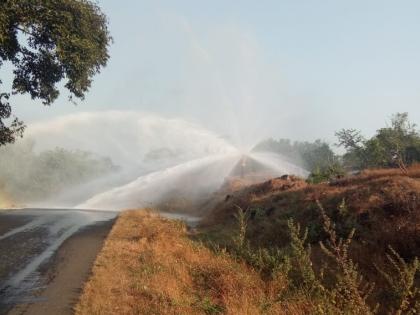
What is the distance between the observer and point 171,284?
34.3 feet

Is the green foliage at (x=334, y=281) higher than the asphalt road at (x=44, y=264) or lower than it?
lower

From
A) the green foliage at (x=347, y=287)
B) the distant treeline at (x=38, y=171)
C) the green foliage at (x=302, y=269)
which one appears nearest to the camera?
the green foliage at (x=347, y=287)

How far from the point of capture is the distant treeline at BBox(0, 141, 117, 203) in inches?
3369

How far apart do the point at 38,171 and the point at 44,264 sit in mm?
82610

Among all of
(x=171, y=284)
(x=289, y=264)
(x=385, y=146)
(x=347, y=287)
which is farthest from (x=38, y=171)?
(x=347, y=287)

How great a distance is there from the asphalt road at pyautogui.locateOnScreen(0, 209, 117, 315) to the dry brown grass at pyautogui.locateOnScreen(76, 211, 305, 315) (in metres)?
0.48

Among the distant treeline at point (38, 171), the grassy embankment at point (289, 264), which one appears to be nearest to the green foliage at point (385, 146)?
the grassy embankment at point (289, 264)

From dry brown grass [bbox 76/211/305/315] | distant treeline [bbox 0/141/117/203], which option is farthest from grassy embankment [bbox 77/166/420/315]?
distant treeline [bbox 0/141/117/203]

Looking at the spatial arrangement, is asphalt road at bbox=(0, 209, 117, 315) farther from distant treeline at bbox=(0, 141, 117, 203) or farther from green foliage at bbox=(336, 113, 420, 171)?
distant treeline at bbox=(0, 141, 117, 203)

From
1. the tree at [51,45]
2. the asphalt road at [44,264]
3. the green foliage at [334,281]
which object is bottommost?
the green foliage at [334,281]

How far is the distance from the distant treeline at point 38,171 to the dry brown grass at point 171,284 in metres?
72.9

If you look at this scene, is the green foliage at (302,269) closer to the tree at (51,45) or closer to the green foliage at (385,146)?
the tree at (51,45)

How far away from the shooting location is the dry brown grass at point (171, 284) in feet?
29.2

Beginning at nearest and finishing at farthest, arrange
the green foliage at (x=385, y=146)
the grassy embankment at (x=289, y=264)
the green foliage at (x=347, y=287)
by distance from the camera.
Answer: the green foliage at (x=347, y=287)
the grassy embankment at (x=289, y=264)
the green foliage at (x=385, y=146)
